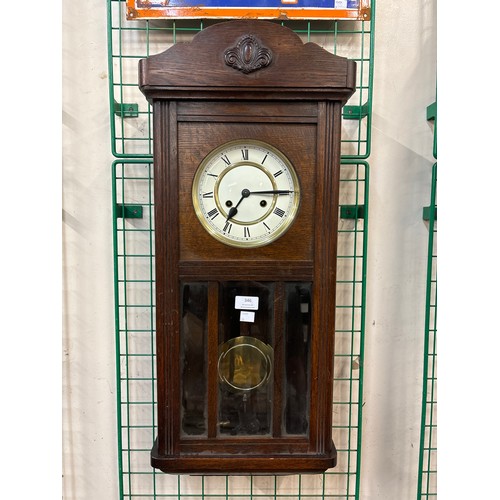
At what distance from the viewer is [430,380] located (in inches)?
44.8

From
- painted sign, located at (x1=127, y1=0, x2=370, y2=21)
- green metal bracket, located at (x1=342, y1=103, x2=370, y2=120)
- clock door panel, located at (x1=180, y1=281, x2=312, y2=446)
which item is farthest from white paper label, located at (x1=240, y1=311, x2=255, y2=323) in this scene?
painted sign, located at (x1=127, y1=0, x2=370, y2=21)

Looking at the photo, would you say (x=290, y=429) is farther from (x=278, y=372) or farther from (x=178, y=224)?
(x=178, y=224)

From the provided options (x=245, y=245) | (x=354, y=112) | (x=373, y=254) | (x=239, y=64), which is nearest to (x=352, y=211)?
(x=373, y=254)

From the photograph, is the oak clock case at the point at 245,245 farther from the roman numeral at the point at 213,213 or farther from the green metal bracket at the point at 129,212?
the green metal bracket at the point at 129,212

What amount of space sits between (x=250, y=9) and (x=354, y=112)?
1.07ft

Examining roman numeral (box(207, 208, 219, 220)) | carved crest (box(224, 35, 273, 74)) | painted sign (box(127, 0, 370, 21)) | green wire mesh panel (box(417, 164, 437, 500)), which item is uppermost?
painted sign (box(127, 0, 370, 21))

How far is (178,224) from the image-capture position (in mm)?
868

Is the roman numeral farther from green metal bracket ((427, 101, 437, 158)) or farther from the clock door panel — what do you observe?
green metal bracket ((427, 101, 437, 158))

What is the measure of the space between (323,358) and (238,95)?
53cm

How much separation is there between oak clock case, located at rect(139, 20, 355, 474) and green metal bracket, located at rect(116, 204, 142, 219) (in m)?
0.24

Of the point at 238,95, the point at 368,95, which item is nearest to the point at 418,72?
the point at 368,95

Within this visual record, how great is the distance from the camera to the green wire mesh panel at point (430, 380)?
3.54ft

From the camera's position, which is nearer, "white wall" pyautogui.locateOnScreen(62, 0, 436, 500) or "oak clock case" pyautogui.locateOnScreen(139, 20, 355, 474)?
"oak clock case" pyautogui.locateOnScreen(139, 20, 355, 474)

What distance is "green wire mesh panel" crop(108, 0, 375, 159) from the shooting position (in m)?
1.05
